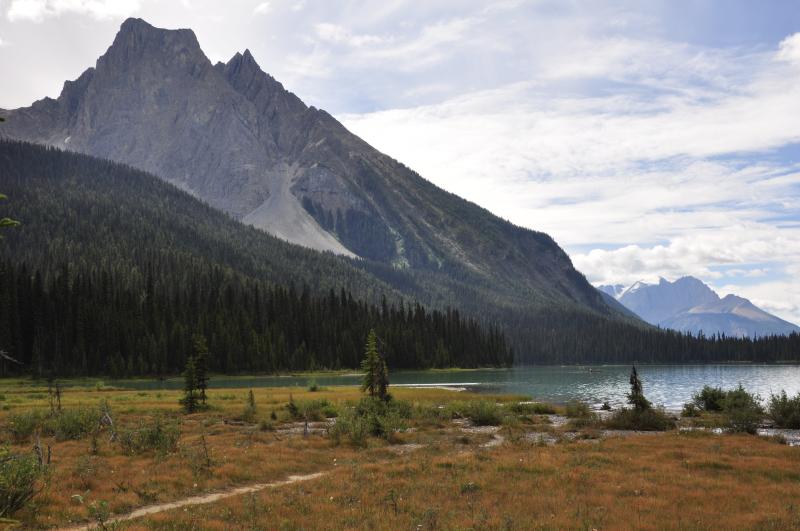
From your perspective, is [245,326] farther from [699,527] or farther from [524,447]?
[699,527]

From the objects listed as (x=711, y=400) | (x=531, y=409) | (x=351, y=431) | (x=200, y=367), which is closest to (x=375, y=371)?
(x=351, y=431)

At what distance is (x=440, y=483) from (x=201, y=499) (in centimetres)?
921

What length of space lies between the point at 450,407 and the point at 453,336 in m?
141

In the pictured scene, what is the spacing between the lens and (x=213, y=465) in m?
27.9

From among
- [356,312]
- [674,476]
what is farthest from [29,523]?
[356,312]

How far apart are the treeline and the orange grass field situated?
316ft

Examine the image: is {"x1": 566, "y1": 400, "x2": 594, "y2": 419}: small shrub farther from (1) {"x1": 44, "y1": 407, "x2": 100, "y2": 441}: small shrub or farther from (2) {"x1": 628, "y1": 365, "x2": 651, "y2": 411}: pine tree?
(1) {"x1": 44, "y1": 407, "x2": 100, "y2": 441}: small shrub

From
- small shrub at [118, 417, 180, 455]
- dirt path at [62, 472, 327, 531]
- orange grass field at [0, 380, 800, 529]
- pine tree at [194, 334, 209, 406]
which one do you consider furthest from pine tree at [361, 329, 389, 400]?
dirt path at [62, 472, 327, 531]

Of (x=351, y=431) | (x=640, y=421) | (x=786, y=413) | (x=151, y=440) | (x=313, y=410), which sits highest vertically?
(x=151, y=440)

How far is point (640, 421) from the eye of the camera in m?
42.8

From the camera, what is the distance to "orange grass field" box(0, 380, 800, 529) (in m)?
18.2

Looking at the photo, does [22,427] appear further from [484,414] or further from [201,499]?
[484,414]

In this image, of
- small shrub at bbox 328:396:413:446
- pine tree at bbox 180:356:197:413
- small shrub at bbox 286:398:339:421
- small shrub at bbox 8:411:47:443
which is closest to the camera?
small shrub at bbox 328:396:413:446

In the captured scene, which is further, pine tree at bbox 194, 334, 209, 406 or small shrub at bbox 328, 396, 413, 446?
pine tree at bbox 194, 334, 209, 406
